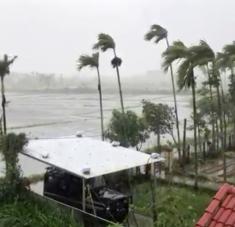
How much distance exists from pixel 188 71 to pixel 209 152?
515 centimetres

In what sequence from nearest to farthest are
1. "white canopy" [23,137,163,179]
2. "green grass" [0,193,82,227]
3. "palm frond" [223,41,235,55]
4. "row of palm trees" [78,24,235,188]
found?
1. "green grass" [0,193,82,227]
2. "white canopy" [23,137,163,179]
3. "row of palm trees" [78,24,235,188]
4. "palm frond" [223,41,235,55]

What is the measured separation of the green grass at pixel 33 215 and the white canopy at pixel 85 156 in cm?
82

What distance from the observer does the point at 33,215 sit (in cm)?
1006

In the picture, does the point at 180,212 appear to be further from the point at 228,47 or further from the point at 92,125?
the point at 92,125

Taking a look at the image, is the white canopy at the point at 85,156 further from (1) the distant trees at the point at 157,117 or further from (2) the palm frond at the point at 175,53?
(1) the distant trees at the point at 157,117

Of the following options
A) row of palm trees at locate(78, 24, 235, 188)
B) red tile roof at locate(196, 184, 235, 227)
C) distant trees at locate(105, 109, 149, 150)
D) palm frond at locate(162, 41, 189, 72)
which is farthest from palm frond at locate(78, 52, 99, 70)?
red tile roof at locate(196, 184, 235, 227)

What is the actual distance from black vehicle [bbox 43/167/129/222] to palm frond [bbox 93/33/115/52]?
4989 millimetres

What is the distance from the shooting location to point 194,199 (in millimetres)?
11930

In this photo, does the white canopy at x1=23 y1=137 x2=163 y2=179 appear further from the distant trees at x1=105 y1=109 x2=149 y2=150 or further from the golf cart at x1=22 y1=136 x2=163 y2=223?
the distant trees at x1=105 y1=109 x2=149 y2=150

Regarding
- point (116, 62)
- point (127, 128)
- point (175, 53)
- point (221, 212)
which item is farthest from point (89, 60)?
point (221, 212)

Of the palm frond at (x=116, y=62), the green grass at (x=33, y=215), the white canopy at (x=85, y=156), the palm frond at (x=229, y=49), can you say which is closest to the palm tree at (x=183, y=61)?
the palm frond at (x=229, y=49)

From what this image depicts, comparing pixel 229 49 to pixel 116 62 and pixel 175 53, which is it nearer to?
pixel 175 53

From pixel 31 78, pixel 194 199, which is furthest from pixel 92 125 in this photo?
pixel 31 78

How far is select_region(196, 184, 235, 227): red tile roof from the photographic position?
482 centimetres
